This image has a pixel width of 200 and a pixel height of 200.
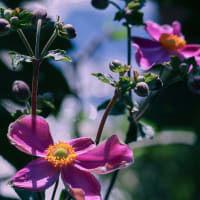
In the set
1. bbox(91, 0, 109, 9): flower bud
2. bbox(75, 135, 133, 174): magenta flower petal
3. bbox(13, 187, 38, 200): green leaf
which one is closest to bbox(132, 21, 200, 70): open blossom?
bbox(91, 0, 109, 9): flower bud

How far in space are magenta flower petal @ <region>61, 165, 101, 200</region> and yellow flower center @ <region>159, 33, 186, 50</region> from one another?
546mm

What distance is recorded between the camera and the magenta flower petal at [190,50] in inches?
51.5

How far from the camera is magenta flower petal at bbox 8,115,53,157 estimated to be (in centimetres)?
93

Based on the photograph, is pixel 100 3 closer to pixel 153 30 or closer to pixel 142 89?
pixel 153 30

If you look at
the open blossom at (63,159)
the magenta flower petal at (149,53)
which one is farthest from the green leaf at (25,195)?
the magenta flower petal at (149,53)

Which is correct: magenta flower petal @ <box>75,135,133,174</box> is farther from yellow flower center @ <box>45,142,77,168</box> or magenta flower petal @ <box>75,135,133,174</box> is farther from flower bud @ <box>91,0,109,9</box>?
flower bud @ <box>91,0,109,9</box>

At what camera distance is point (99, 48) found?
2461 mm

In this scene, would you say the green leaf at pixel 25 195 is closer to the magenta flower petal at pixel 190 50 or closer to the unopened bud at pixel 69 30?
the unopened bud at pixel 69 30

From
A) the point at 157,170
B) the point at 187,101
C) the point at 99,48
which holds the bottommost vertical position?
the point at 157,170

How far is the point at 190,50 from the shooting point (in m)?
1.34

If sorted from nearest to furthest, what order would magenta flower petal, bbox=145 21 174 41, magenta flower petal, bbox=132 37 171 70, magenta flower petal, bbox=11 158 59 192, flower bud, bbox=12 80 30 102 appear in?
magenta flower petal, bbox=11 158 59 192 → flower bud, bbox=12 80 30 102 → magenta flower petal, bbox=132 37 171 70 → magenta flower petal, bbox=145 21 174 41

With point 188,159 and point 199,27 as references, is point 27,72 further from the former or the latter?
point 188,159

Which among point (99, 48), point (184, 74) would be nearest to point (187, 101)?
point (99, 48)

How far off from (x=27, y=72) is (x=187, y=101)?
4.30ft
